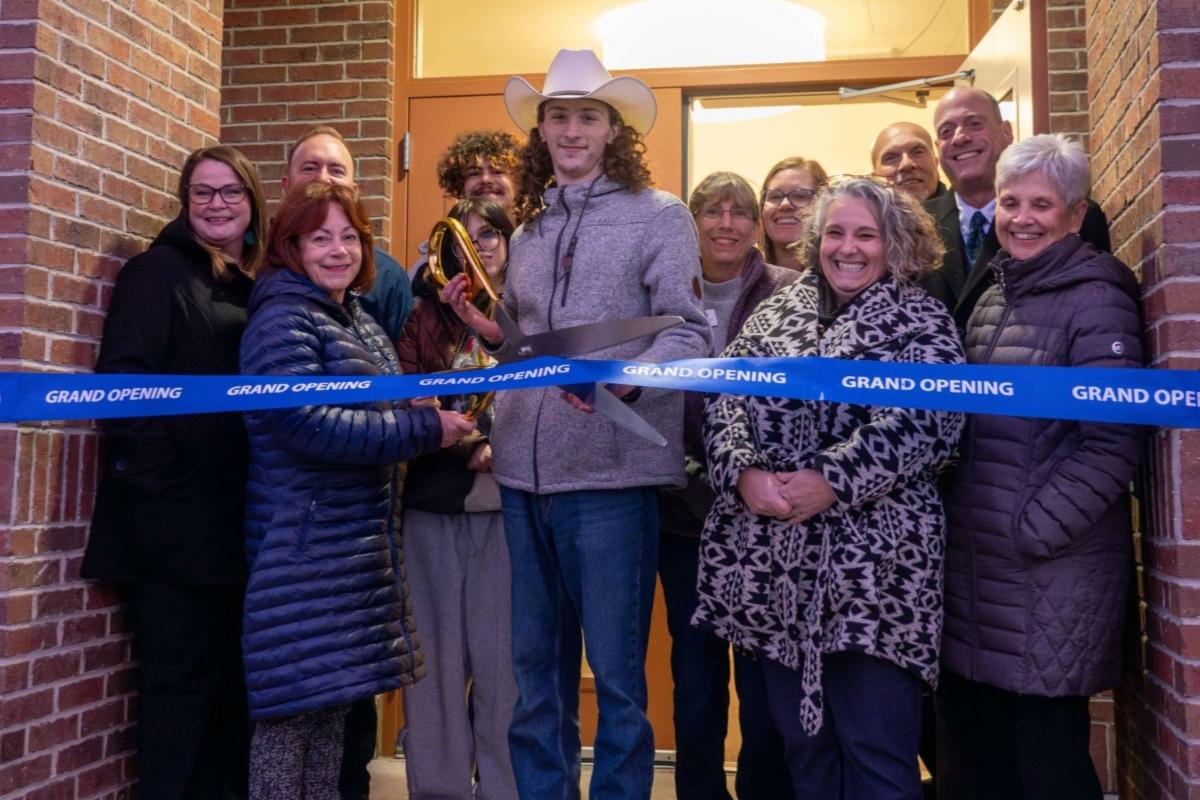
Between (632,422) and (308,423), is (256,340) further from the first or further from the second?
(632,422)

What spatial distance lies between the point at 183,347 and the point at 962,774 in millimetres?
2636

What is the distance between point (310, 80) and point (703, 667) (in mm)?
3439

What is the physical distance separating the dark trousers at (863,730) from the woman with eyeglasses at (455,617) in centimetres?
127

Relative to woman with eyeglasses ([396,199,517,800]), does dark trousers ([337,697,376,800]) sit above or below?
below

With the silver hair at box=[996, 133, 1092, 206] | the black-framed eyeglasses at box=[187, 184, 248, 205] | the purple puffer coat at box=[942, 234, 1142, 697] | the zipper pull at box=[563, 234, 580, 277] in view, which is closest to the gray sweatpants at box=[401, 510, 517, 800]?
the zipper pull at box=[563, 234, 580, 277]

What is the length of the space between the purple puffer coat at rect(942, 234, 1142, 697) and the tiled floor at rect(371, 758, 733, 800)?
1.94m

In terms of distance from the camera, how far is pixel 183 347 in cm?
354

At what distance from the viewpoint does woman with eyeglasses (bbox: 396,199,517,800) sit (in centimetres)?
394

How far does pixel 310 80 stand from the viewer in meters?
5.55

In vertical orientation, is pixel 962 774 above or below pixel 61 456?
below

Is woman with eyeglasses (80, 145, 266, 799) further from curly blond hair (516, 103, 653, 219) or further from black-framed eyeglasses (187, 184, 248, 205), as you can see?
curly blond hair (516, 103, 653, 219)

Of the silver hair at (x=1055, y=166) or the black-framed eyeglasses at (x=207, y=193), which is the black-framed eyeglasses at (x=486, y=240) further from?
the silver hair at (x=1055, y=166)

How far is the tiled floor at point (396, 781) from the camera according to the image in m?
4.66

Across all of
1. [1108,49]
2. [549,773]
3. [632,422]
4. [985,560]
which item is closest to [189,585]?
[549,773]
